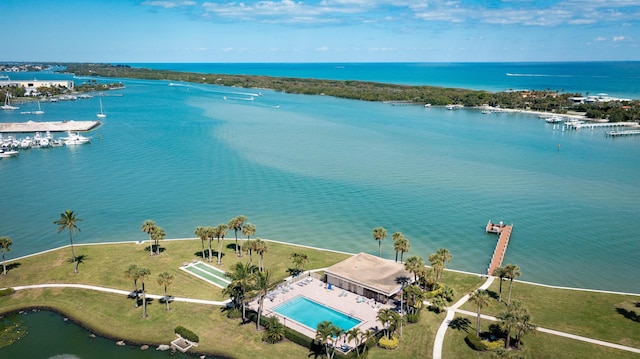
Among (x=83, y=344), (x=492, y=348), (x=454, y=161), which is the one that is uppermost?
(x=454, y=161)

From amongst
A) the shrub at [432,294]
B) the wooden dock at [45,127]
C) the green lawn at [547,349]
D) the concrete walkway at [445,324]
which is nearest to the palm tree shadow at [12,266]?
the shrub at [432,294]

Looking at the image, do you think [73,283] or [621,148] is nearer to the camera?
[73,283]

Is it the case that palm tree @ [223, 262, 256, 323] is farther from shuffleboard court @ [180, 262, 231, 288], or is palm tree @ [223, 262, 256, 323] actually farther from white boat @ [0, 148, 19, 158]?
white boat @ [0, 148, 19, 158]

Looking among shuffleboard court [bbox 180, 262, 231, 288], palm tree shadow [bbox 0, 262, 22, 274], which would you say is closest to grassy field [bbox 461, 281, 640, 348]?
shuffleboard court [bbox 180, 262, 231, 288]

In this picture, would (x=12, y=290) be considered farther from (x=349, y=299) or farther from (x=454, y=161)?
(x=454, y=161)

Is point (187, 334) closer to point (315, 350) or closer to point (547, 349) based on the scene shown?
point (315, 350)

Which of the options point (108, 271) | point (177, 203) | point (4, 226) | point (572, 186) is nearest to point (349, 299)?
point (108, 271)

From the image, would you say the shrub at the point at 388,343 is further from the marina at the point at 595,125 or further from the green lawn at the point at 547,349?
the marina at the point at 595,125
